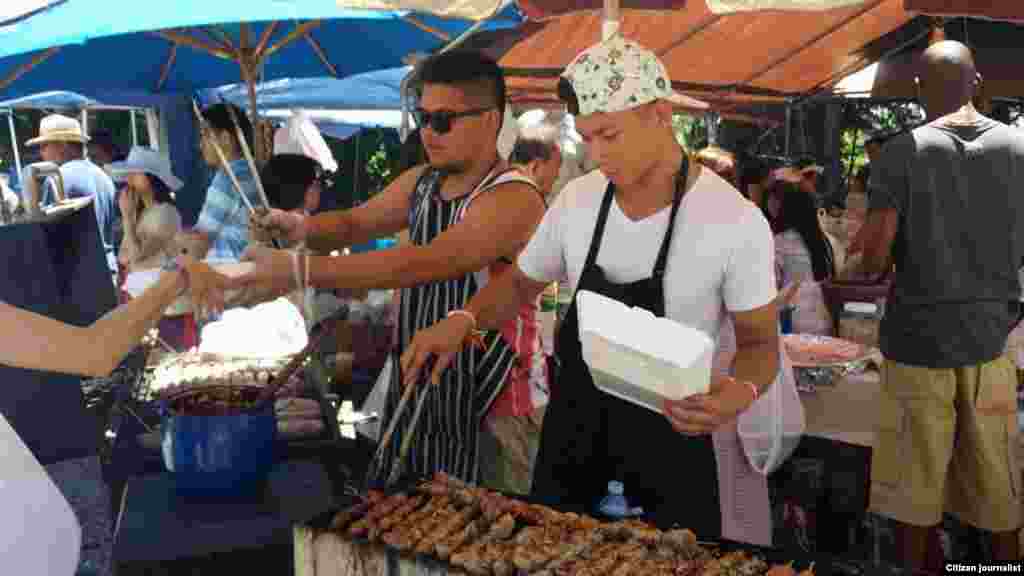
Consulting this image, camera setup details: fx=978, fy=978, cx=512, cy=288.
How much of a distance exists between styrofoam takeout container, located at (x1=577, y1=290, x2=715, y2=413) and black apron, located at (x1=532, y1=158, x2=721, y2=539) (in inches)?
13.4

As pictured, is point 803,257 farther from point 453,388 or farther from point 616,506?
point 616,506

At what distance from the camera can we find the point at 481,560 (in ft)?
6.20

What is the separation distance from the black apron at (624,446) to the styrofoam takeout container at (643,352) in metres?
0.34

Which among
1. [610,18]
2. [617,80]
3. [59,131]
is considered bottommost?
[59,131]

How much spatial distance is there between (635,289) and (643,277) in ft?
0.15

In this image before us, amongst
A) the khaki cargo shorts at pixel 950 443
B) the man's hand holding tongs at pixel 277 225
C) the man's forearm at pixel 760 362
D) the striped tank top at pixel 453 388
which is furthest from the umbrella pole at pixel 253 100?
the khaki cargo shorts at pixel 950 443

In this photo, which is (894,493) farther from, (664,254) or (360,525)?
(360,525)

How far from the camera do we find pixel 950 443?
3.55 m

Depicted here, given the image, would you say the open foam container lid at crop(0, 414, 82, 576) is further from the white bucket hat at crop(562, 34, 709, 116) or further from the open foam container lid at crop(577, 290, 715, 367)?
the white bucket hat at crop(562, 34, 709, 116)

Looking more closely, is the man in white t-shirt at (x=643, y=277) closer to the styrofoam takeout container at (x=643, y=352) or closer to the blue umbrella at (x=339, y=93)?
the styrofoam takeout container at (x=643, y=352)

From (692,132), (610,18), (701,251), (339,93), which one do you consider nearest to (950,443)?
(701,251)

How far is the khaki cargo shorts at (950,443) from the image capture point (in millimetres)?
3482

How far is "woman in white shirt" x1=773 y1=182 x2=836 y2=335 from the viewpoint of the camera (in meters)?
4.64

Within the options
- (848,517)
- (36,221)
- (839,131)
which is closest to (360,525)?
(36,221)
